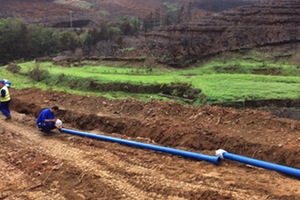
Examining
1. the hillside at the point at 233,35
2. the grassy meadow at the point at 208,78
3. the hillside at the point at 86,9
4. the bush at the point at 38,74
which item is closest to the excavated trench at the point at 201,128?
the grassy meadow at the point at 208,78

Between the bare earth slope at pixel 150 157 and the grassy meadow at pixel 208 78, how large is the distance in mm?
3670

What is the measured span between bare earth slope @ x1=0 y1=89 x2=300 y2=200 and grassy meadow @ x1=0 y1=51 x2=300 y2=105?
367cm

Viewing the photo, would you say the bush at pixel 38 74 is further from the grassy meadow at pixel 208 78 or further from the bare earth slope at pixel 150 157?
the bare earth slope at pixel 150 157

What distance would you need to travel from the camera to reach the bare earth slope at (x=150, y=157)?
6.88 metres

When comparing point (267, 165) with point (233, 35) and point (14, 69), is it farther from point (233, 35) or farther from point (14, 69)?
point (233, 35)

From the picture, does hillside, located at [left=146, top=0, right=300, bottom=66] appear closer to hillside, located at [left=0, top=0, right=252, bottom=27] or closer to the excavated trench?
the excavated trench

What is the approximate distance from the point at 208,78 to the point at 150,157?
9296 mm

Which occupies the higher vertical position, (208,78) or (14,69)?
(208,78)

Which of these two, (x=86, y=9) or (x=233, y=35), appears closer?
(x=233, y=35)

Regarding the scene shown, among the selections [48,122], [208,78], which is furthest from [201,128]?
[208,78]

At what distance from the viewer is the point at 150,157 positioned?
842 cm

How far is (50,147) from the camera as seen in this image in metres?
9.86

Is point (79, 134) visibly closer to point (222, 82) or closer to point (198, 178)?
point (198, 178)

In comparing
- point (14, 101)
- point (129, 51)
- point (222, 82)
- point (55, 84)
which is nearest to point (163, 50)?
point (129, 51)
